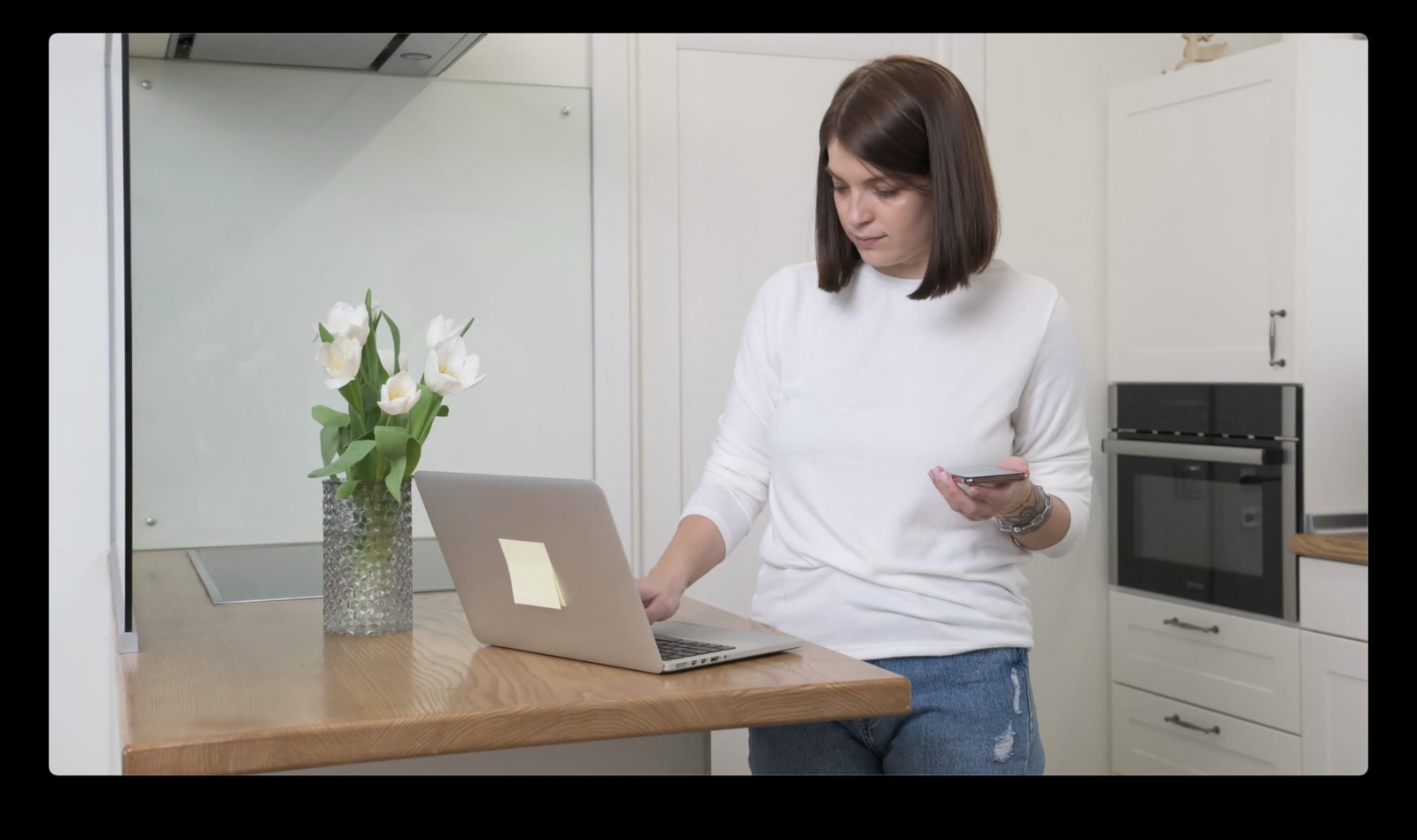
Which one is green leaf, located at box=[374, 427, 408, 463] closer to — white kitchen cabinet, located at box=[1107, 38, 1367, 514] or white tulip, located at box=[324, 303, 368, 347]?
white tulip, located at box=[324, 303, 368, 347]

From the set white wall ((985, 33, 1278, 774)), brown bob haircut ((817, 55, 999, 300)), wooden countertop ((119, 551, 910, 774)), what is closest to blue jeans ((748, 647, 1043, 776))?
wooden countertop ((119, 551, 910, 774))

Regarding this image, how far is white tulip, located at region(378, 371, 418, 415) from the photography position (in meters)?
1.43

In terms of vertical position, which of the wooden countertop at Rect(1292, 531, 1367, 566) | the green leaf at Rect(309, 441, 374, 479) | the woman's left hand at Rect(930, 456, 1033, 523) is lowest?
the wooden countertop at Rect(1292, 531, 1367, 566)

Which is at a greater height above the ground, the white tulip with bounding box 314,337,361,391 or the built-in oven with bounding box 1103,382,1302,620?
the white tulip with bounding box 314,337,361,391

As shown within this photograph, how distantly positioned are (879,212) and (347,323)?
23.9 inches

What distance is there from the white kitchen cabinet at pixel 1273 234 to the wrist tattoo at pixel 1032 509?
5.09ft

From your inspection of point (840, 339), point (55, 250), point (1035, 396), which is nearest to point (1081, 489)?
point (1035, 396)

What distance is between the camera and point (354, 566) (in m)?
1.46

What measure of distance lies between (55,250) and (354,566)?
126 cm

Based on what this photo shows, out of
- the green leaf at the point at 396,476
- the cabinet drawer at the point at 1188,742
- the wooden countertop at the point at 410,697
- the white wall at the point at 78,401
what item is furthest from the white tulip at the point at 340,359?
the cabinet drawer at the point at 1188,742

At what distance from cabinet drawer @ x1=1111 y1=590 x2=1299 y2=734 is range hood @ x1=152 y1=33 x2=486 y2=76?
2.00m

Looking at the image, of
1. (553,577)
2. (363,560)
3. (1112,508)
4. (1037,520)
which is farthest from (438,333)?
(1112,508)

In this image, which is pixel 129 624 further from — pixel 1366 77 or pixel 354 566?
pixel 1366 77

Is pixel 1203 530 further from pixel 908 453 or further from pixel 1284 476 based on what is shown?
pixel 908 453
